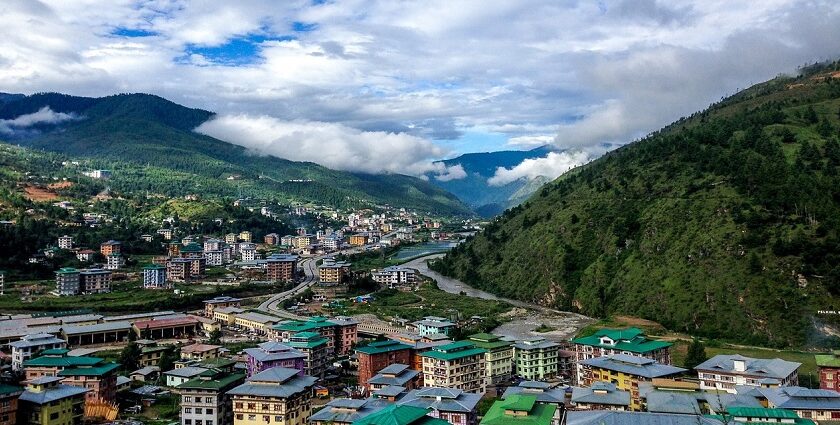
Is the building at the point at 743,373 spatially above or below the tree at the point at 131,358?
above

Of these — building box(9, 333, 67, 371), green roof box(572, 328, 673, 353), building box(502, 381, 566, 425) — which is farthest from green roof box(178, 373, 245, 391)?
green roof box(572, 328, 673, 353)

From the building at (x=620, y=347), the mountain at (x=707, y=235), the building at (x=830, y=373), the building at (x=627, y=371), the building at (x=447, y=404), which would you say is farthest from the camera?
the mountain at (x=707, y=235)

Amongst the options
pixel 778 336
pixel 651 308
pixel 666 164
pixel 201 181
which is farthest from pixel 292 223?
pixel 778 336

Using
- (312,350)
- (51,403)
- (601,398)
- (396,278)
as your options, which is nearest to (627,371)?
(601,398)

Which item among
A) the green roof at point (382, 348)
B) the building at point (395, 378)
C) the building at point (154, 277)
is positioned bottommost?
the building at point (395, 378)

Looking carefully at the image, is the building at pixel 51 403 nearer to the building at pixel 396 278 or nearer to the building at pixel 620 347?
the building at pixel 620 347

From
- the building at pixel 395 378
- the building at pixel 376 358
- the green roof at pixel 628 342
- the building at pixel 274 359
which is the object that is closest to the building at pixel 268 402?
the building at pixel 395 378

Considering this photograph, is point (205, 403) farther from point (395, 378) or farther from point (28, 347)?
point (28, 347)
